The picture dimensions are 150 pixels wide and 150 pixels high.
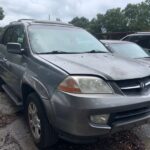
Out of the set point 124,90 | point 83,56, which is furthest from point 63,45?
point 124,90

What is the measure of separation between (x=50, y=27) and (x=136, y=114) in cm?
222

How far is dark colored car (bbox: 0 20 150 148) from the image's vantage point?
313 cm

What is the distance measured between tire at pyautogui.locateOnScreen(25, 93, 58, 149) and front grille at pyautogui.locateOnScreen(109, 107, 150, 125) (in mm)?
781

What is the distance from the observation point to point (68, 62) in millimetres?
3664

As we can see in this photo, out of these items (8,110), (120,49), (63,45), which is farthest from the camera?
(120,49)

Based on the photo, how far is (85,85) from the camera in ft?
10.5

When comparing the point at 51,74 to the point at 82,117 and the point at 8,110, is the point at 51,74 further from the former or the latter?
the point at 8,110

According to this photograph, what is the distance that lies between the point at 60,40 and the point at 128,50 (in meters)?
3.72

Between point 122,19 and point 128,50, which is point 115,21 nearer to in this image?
point 122,19

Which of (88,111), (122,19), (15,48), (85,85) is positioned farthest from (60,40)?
(122,19)

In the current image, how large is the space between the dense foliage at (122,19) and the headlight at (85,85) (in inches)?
1974

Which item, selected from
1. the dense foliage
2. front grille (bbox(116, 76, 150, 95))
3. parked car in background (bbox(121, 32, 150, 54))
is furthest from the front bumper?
the dense foliage

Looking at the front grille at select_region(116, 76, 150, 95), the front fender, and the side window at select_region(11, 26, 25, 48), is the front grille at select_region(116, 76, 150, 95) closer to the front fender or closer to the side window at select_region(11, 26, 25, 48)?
the front fender

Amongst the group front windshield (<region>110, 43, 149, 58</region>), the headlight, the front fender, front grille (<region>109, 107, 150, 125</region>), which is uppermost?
the headlight
